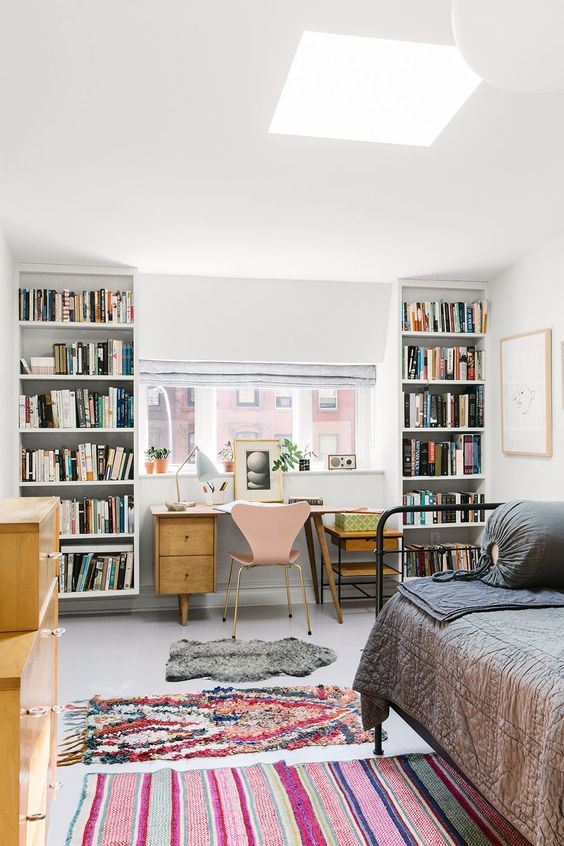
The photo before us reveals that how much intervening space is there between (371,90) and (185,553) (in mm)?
3018

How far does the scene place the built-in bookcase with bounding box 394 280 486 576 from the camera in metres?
5.32

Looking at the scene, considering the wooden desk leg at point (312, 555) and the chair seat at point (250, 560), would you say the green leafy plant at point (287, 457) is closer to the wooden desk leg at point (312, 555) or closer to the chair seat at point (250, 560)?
the wooden desk leg at point (312, 555)

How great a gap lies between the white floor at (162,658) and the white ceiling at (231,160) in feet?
7.69

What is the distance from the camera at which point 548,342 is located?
14.9ft

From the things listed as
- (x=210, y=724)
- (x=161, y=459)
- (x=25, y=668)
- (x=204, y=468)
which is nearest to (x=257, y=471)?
(x=204, y=468)

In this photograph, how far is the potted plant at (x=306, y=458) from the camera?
18.0ft

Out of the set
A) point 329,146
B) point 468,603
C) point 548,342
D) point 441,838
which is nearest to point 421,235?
point 548,342

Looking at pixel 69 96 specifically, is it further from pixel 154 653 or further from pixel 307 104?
pixel 154 653

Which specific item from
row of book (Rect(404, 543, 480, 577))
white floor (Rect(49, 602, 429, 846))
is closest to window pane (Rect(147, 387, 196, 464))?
white floor (Rect(49, 602, 429, 846))

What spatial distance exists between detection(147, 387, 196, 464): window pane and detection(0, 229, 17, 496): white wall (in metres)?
1.04

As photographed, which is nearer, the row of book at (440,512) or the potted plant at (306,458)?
the row of book at (440,512)

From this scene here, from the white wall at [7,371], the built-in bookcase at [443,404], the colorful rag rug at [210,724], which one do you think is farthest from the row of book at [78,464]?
the built-in bookcase at [443,404]

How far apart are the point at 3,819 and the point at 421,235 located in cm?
380

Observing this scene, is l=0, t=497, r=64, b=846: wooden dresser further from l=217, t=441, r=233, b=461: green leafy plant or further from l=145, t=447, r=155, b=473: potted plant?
l=217, t=441, r=233, b=461: green leafy plant
